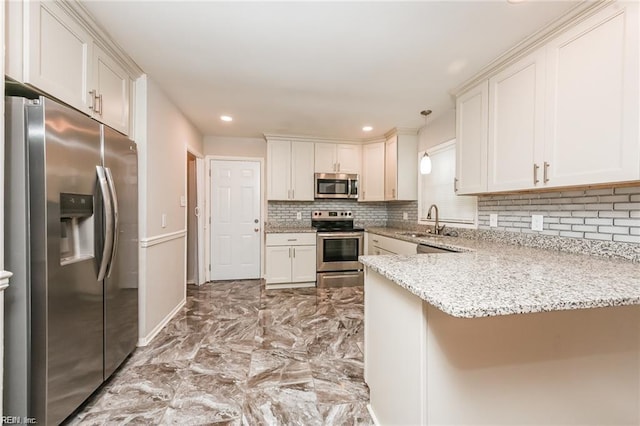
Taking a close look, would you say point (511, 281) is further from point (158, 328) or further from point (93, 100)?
point (158, 328)

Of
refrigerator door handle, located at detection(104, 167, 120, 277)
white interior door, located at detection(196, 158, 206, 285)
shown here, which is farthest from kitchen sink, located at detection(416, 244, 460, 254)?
white interior door, located at detection(196, 158, 206, 285)

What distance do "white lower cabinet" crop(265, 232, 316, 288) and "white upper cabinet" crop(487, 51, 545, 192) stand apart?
2476mm

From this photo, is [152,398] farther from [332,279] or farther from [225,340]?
[332,279]

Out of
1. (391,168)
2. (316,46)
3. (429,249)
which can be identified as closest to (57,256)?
(316,46)

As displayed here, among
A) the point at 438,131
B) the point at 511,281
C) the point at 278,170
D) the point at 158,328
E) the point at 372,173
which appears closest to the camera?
the point at 511,281

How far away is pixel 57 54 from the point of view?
143 cm

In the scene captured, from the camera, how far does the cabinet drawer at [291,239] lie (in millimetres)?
3834

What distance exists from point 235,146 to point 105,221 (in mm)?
2898

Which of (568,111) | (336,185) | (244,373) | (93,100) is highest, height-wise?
(93,100)

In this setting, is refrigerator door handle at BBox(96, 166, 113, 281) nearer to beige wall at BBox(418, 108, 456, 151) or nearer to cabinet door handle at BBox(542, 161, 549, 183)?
cabinet door handle at BBox(542, 161, 549, 183)

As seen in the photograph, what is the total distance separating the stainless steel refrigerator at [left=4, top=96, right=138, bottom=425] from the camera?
121 cm

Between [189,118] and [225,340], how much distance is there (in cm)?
266

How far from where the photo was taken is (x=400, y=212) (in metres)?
4.22

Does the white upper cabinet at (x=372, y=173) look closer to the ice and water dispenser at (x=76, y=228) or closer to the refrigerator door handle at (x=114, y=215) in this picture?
the refrigerator door handle at (x=114, y=215)
